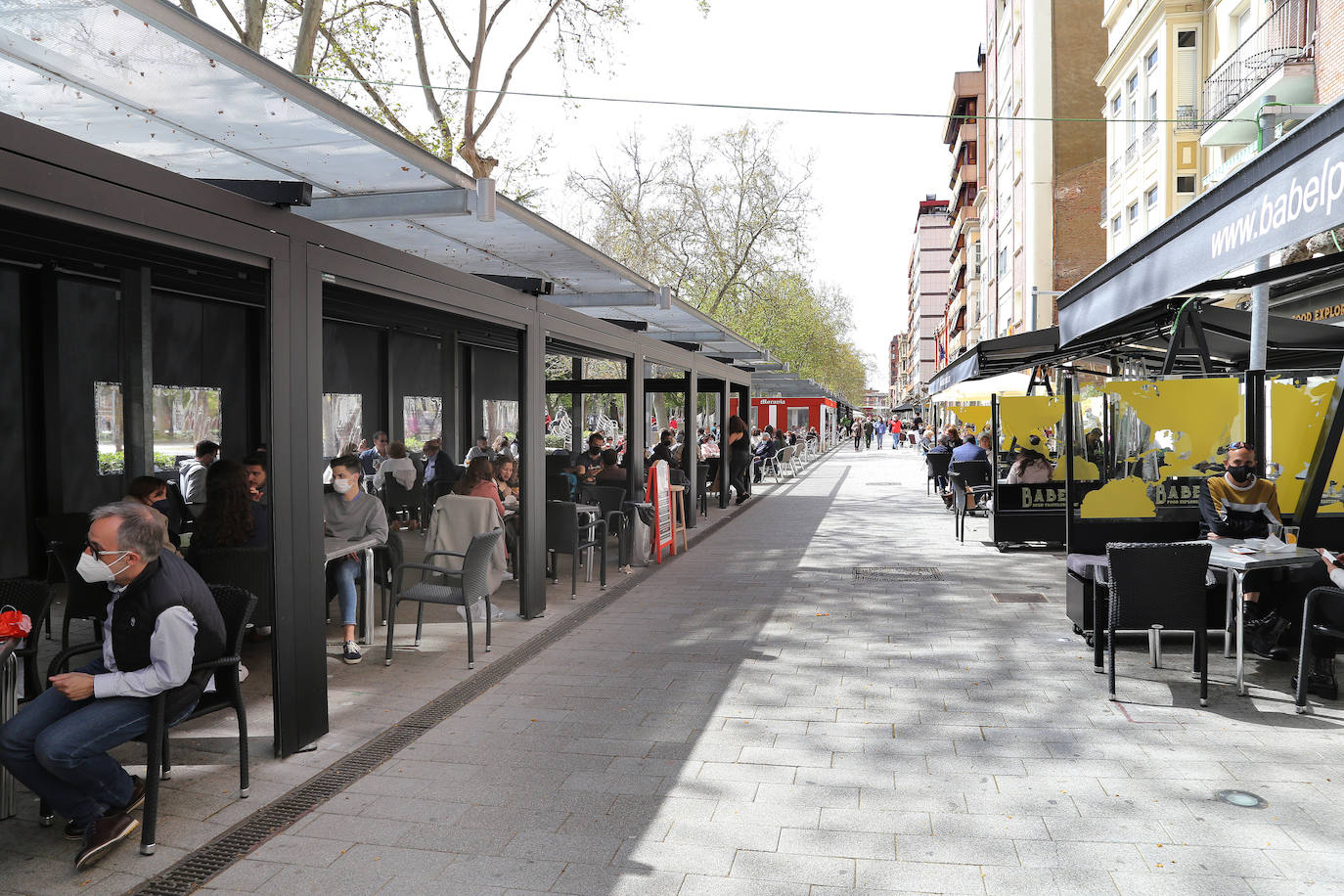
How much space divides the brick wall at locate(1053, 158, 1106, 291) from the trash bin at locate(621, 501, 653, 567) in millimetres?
30142

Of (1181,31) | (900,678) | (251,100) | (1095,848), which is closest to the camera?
(1095,848)

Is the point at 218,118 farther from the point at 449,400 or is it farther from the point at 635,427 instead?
the point at 449,400

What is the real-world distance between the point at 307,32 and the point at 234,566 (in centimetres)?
1155

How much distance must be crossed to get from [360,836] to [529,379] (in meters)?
4.68

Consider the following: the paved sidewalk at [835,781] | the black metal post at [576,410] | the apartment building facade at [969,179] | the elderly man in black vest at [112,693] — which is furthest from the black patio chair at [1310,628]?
the apartment building facade at [969,179]

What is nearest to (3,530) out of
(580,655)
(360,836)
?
(580,655)

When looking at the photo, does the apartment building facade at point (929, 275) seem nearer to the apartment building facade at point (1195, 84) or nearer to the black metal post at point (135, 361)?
the apartment building facade at point (1195, 84)

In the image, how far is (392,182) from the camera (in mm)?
5207

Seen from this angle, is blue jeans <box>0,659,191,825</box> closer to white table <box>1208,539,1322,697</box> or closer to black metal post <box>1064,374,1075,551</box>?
white table <box>1208,539,1322,697</box>

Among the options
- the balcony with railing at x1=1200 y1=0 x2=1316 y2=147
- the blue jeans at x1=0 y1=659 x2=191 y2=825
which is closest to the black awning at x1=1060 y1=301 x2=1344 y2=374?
the blue jeans at x1=0 y1=659 x2=191 y2=825

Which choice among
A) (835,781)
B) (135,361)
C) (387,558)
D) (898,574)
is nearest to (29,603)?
(387,558)

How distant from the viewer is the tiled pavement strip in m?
3.43

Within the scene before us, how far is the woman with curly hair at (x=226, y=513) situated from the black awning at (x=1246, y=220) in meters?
5.56

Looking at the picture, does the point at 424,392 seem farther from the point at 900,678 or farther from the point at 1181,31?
the point at 1181,31
